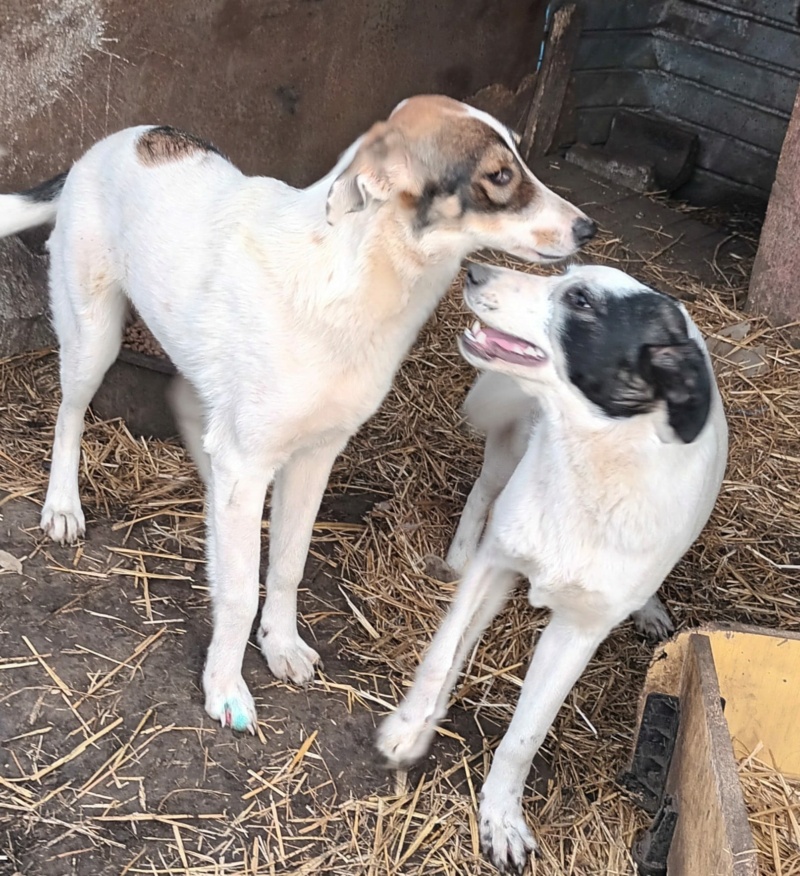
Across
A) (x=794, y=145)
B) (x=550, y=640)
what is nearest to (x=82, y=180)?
(x=550, y=640)

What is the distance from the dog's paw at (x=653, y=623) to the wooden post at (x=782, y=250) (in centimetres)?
238

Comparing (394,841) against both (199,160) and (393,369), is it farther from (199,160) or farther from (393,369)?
(199,160)

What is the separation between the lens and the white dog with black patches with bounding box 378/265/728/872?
2.62 m

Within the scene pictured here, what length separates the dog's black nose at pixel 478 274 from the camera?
9.08 feet

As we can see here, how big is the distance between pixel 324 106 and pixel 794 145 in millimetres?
2396

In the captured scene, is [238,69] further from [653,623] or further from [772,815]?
[772,815]

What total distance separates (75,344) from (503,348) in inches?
62.7

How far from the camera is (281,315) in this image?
292cm

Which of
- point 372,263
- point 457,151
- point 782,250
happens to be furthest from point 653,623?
point 782,250

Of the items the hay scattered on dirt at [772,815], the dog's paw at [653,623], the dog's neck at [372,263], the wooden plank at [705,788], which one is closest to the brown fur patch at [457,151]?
the dog's neck at [372,263]

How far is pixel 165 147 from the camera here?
336 cm

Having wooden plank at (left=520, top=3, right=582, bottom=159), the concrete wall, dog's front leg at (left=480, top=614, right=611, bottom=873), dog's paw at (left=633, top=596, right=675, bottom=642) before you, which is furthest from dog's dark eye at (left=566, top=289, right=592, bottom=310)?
wooden plank at (left=520, top=3, right=582, bottom=159)

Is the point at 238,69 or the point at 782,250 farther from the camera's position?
the point at 782,250

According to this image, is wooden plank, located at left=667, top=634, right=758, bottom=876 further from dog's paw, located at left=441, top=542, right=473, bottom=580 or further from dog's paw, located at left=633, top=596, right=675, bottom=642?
dog's paw, located at left=441, top=542, right=473, bottom=580
